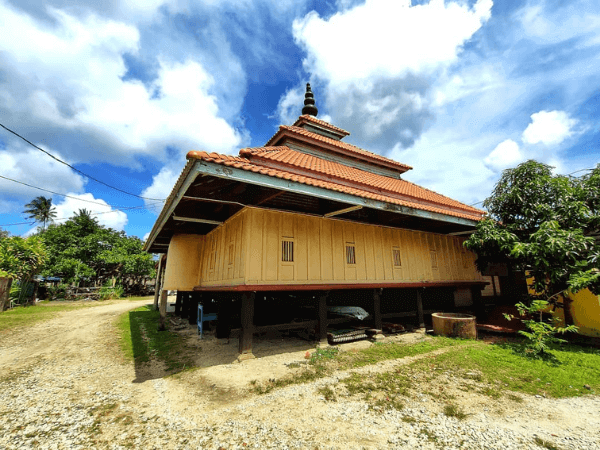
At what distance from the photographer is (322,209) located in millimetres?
7812

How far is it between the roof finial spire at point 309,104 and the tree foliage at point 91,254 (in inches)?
1077

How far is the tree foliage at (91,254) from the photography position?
1101 inches

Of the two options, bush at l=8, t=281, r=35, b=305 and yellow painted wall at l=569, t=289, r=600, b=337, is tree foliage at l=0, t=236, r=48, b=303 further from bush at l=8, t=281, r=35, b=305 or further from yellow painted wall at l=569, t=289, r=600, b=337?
yellow painted wall at l=569, t=289, r=600, b=337

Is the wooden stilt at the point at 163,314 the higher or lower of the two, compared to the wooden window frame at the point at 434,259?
lower

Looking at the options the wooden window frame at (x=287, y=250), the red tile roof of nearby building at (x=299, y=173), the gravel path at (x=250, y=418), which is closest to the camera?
the gravel path at (x=250, y=418)

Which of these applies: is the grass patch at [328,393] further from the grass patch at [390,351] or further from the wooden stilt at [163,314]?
the wooden stilt at [163,314]

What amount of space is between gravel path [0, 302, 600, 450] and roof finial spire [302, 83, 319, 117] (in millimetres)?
15370

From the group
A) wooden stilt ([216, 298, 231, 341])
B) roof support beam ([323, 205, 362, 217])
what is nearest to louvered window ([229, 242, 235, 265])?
wooden stilt ([216, 298, 231, 341])

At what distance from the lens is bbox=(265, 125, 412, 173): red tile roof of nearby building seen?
37.7 ft

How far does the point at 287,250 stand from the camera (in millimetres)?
7230

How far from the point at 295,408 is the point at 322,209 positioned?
5.15 metres

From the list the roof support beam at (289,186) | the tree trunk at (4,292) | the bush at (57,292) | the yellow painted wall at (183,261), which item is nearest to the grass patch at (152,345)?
the yellow painted wall at (183,261)

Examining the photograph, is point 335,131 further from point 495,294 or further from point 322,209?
point 495,294

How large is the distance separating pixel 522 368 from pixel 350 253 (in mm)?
4731
